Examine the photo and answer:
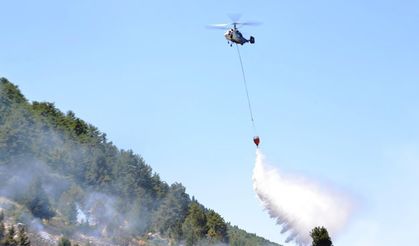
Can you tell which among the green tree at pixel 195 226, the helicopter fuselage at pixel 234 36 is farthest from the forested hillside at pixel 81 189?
the helicopter fuselage at pixel 234 36

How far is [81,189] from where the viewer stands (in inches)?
5138

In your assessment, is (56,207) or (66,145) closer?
(56,207)

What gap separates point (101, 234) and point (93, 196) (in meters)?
15.4

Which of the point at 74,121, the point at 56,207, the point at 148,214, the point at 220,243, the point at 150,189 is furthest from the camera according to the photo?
the point at 74,121

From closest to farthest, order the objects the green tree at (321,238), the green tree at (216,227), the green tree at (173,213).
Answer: the green tree at (321,238) → the green tree at (216,227) → the green tree at (173,213)

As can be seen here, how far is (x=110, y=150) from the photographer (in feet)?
494

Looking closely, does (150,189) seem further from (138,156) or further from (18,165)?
(18,165)

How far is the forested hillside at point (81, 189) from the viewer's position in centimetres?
11088

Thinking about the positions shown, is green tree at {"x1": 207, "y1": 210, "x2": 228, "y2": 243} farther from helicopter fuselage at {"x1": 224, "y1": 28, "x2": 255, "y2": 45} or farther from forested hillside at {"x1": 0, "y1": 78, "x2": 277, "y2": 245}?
helicopter fuselage at {"x1": 224, "y1": 28, "x2": 255, "y2": 45}

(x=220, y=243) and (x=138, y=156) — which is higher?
(x=138, y=156)

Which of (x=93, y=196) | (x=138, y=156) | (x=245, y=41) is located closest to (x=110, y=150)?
(x=138, y=156)

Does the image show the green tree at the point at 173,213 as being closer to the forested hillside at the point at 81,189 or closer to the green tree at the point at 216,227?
the forested hillside at the point at 81,189

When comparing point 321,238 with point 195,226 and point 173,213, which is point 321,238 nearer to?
point 195,226

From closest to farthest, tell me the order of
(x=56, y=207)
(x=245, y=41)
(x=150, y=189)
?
(x=245, y=41) → (x=56, y=207) → (x=150, y=189)
